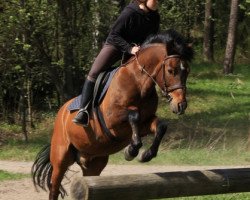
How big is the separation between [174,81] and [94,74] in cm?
137

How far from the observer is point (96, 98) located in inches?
287

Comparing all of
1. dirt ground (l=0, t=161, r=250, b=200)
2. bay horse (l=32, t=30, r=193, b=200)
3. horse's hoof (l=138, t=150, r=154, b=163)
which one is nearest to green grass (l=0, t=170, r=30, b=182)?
dirt ground (l=0, t=161, r=250, b=200)

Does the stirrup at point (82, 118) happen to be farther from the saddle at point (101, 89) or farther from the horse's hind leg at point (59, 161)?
the horse's hind leg at point (59, 161)

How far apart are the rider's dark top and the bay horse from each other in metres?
0.23

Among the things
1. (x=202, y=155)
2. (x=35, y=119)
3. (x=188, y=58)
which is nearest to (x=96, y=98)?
(x=188, y=58)

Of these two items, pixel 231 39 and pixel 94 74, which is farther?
pixel 231 39

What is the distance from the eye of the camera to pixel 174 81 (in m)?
6.34

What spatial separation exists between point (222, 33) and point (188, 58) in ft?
102

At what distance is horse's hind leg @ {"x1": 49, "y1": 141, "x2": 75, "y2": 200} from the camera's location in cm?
809

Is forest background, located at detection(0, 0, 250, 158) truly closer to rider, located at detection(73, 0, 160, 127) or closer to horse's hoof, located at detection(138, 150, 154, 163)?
rider, located at detection(73, 0, 160, 127)

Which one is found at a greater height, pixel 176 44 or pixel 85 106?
pixel 176 44

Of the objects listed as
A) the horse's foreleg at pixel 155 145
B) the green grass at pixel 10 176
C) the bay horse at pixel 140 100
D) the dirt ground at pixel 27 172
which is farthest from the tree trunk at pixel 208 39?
the horse's foreleg at pixel 155 145

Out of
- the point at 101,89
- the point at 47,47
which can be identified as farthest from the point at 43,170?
the point at 47,47

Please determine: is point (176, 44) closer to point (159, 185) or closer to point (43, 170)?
point (159, 185)
